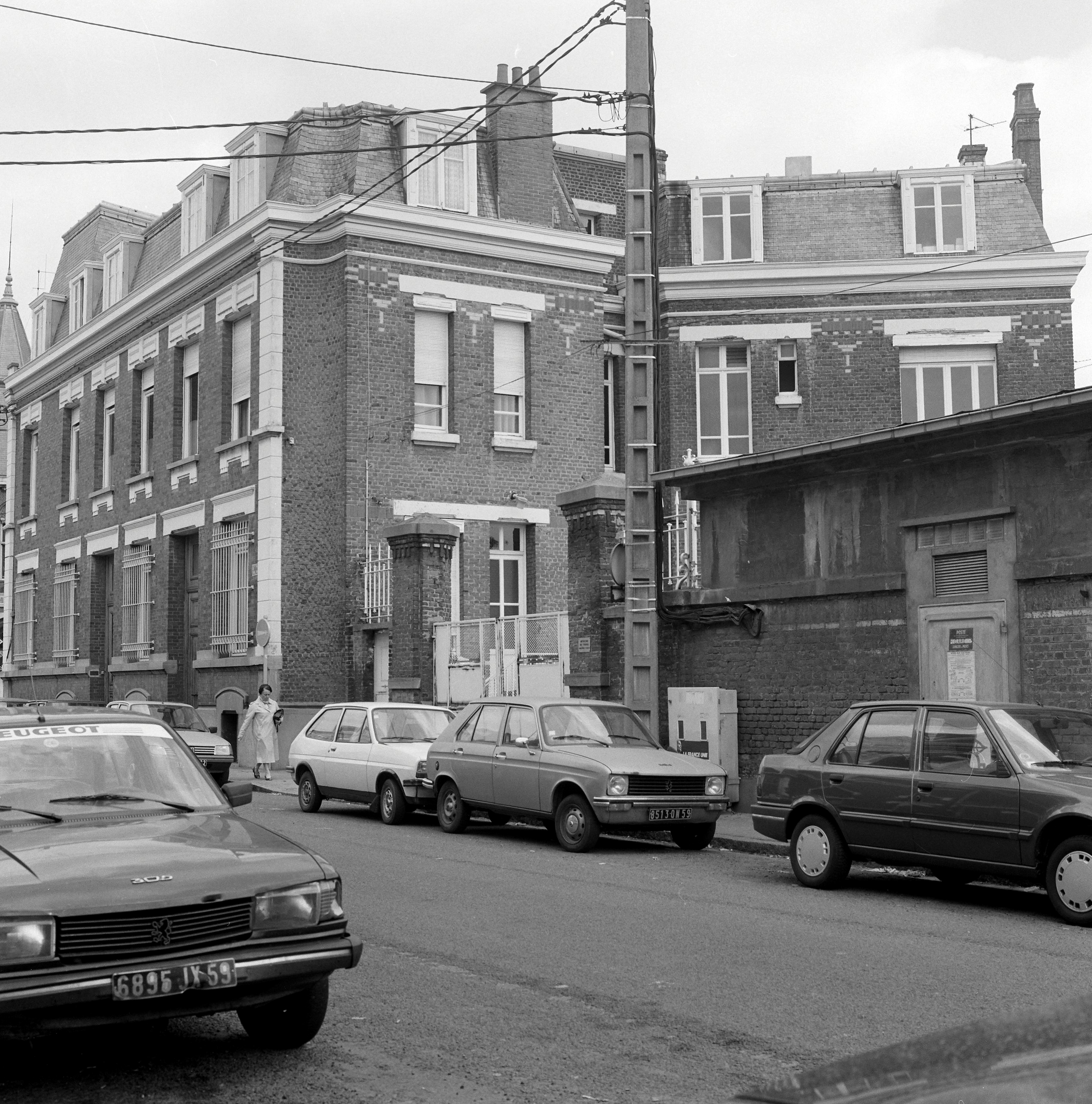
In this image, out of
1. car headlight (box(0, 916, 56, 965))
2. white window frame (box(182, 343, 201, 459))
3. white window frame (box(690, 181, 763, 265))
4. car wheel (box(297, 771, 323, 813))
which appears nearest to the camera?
car headlight (box(0, 916, 56, 965))

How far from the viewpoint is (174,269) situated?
102 feet

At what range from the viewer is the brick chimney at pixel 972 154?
3450cm

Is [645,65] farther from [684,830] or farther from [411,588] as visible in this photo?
[411,588]

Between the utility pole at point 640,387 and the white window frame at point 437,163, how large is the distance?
1152cm

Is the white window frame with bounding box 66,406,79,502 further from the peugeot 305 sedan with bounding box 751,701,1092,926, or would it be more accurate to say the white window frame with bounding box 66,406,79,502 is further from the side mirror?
the side mirror

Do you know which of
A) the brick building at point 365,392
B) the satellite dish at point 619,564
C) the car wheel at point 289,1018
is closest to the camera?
the car wheel at point 289,1018

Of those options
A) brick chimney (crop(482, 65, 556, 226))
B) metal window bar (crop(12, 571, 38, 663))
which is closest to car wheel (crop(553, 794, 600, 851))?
brick chimney (crop(482, 65, 556, 226))

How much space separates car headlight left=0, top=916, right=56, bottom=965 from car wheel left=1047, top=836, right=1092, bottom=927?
6888 millimetres

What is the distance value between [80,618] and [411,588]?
52.7 ft

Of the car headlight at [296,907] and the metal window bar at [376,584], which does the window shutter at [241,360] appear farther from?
the car headlight at [296,907]

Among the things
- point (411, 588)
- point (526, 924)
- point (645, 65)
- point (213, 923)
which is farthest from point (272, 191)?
point (213, 923)

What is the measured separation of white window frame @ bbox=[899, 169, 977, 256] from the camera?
29.8m

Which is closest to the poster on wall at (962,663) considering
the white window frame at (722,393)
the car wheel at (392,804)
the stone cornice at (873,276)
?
the car wheel at (392,804)

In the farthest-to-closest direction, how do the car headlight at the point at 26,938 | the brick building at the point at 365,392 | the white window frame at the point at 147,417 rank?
the white window frame at the point at 147,417
the brick building at the point at 365,392
the car headlight at the point at 26,938
